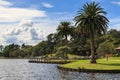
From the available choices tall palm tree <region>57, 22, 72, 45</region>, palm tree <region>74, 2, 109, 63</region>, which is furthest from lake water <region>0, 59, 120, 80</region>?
tall palm tree <region>57, 22, 72, 45</region>

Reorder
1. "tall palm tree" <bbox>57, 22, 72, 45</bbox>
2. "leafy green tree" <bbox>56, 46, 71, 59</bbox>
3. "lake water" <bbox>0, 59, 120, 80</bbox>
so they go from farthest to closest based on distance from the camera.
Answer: "tall palm tree" <bbox>57, 22, 72, 45</bbox> → "leafy green tree" <bbox>56, 46, 71, 59</bbox> → "lake water" <bbox>0, 59, 120, 80</bbox>

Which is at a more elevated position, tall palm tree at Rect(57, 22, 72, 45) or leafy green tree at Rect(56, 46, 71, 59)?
tall palm tree at Rect(57, 22, 72, 45)

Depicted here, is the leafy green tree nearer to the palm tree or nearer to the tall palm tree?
the tall palm tree

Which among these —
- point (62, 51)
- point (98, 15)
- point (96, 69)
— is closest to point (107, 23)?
point (98, 15)

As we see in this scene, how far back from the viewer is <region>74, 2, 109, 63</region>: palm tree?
94938mm

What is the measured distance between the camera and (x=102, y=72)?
234ft

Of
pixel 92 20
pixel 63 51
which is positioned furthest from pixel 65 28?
pixel 92 20

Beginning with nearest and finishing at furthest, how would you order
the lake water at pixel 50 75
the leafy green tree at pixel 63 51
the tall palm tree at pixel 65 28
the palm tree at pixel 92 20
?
the lake water at pixel 50 75, the palm tree at pixel 92 20, the leafy green tree at pixel 63 51, the tall palm tree at pixel 65 28

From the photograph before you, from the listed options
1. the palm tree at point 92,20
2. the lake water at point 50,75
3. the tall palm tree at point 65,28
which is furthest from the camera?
the tall palm tree at point 65,28

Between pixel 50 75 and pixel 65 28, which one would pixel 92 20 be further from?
pixel 65 28

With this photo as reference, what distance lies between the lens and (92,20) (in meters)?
95.2

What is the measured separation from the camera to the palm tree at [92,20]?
94.9m

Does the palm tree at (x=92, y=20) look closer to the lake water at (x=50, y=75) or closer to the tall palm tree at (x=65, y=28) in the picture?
the lake water at (x=50, y=75)

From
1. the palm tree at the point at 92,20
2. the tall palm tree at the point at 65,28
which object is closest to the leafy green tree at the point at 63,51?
the tall palm tree at the point at 65,28
